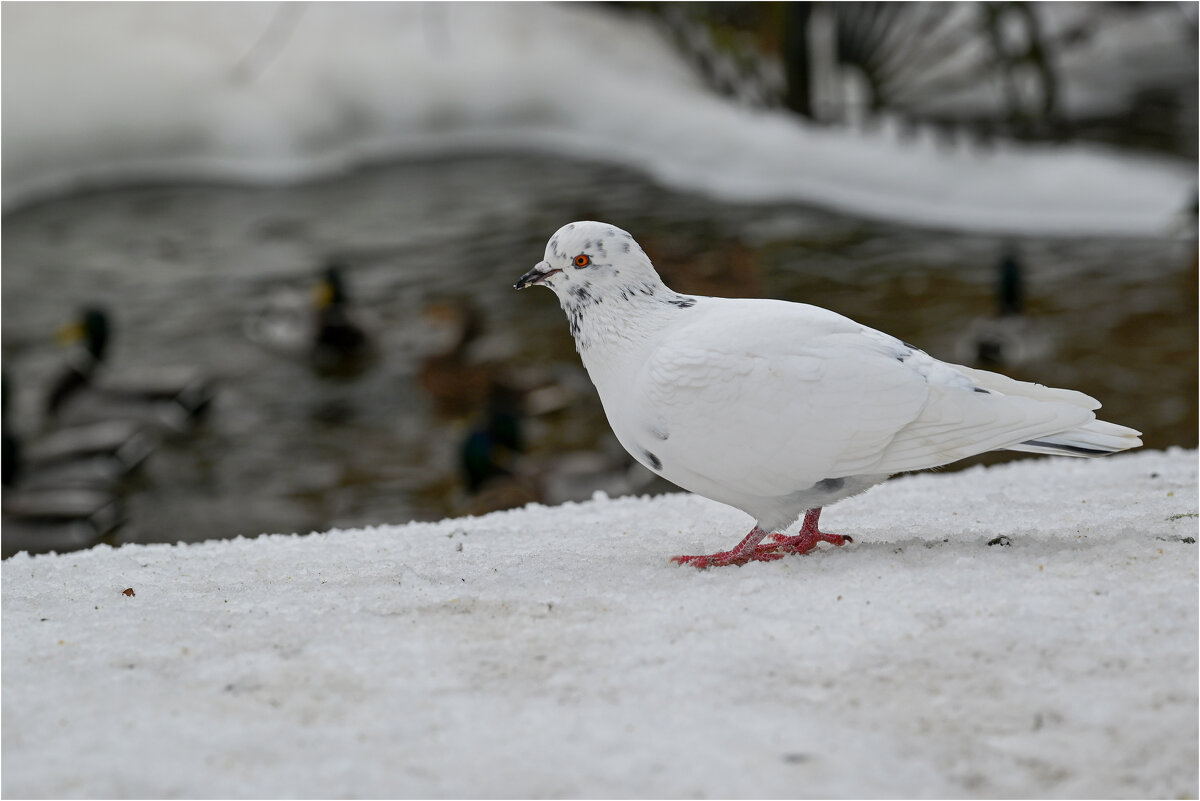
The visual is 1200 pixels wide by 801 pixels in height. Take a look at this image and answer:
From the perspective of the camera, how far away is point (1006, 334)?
33.7 ft

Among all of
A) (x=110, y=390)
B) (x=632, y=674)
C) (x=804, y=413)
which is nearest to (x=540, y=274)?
(x=804, y=413)

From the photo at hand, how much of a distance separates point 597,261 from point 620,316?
17 centimetres

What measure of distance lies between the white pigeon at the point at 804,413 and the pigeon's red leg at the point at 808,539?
0.08 metres

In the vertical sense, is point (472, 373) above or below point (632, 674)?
below

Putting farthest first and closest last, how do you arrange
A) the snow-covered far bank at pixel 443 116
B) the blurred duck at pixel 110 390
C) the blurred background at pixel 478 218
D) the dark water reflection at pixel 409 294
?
the snow-covered far bank at pixel 443 116, the blurred duck at pixel 110 390, the blurred background at pixel 478 218, the dark water reflection at pixel 409 294

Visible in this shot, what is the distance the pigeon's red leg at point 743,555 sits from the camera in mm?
3502

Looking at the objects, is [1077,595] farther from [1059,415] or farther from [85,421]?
[85,421]

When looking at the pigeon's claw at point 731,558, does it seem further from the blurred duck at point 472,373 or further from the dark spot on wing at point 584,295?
the blurred duck at point 472,373

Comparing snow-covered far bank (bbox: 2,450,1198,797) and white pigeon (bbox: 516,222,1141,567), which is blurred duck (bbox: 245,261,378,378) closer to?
snow-covered far bank (bbox: 2,450,1198,797)

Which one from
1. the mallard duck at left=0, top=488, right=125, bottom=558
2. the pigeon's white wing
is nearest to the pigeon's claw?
the pigeon's white wing

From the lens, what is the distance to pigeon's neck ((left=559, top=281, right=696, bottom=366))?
3617mm

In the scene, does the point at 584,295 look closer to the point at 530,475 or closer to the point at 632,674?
the point at 632,674

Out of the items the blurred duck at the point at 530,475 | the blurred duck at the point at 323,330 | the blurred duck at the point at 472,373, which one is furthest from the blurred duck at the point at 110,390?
the blurred duck at the point at 530,475

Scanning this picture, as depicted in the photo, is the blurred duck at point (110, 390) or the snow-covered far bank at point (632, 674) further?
the blurred duck at point (110, 390)
